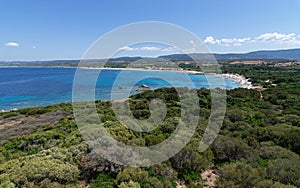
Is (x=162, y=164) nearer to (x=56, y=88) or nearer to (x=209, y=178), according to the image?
(x=209, y=178)

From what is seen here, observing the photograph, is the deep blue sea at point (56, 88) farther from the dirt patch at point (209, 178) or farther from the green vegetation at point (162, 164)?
the dirt patch at point (209, 178)

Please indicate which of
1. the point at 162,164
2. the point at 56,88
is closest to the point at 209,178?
the point at 162,164

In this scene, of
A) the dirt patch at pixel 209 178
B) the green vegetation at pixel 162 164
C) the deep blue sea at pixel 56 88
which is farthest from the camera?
the deep blue sea at pixel 56 88

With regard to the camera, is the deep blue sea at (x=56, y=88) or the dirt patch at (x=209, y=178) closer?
the dirt patch at (x=209, y=178)

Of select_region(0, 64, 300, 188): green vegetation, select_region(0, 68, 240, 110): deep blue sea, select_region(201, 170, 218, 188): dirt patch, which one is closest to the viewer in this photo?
select_region(0, 64, 300, 188): green vegetation

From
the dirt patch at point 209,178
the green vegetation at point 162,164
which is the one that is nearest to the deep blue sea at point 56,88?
the green vegetation at point 162,164

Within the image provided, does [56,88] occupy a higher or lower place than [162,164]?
lower

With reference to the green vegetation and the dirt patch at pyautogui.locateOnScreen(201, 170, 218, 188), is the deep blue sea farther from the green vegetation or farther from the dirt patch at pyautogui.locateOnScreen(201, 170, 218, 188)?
the dirt patch at pyautogui.locateOnScreen(201, 170, 218, 188)

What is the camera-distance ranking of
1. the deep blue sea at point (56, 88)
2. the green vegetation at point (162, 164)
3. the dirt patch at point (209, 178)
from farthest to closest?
the deep blue sea at point (56, 88) < the dirt patch at point (209, 178) < the green vegetation at point (162, 164)

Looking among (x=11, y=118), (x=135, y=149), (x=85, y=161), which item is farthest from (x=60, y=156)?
(x=11, y=118)

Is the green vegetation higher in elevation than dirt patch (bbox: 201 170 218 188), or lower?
higher

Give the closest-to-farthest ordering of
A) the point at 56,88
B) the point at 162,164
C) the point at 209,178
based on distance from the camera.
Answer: the point at 162,164, the point at 209,178, the point at 56,88

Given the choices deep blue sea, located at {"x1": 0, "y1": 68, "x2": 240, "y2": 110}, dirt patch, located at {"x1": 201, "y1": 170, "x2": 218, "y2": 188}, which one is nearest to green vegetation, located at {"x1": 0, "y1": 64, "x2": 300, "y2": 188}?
dirt patch, located at {"x1": 201, "y1": 170, "x2": 218, "y2": 188}
